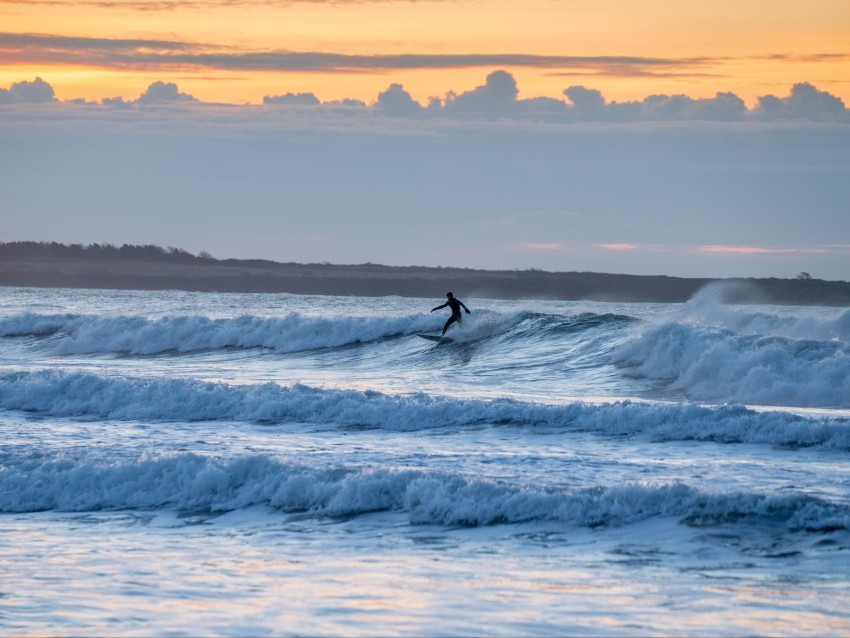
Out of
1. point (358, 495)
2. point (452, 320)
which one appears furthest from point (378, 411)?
point (452, 320)

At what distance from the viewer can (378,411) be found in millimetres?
16750

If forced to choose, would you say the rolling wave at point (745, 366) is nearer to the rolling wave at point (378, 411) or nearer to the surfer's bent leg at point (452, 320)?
the rolling wave at point (378, 411)

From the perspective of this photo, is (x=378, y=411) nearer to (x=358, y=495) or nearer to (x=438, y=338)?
(x=358, y=495)

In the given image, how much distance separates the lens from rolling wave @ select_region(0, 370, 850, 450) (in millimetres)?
14445

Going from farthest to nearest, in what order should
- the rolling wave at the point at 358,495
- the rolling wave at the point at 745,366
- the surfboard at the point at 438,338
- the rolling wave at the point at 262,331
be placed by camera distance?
the rolling wave at the point at 262,331
the surfboard at the point at 438,338
the rolling wave at the point at 745,366
the rolling wave at the point at 358,495

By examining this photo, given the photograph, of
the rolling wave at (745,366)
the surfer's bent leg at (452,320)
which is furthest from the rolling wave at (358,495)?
the surfer's bent leg at (452,320)

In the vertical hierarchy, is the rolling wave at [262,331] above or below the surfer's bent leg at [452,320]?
below

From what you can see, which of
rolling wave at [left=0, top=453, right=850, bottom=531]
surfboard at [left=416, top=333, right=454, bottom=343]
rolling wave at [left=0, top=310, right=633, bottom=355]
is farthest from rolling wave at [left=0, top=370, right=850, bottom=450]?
rolling wave at [left=0, top=310, right=633, bottom=355]

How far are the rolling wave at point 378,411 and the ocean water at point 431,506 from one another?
0.05 meters

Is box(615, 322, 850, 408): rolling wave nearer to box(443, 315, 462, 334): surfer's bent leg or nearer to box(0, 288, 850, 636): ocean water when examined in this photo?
box(0, 288, 850, 636): ocean water

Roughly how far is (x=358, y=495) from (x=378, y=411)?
5.84 metres

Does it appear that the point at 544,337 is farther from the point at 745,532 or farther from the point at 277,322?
the point at 745,532

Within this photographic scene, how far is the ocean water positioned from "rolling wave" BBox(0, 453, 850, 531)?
0.03m

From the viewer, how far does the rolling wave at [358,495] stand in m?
9.96
